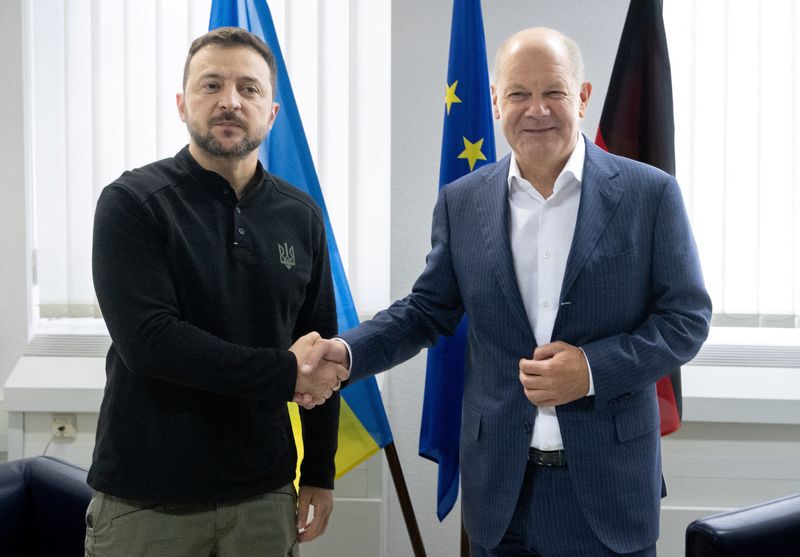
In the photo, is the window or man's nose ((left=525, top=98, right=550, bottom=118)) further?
the window

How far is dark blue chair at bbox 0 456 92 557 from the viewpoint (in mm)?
2105

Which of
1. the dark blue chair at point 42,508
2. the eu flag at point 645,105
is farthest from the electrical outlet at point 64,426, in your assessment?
the eu flag at point 645,105

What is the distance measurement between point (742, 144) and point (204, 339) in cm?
228

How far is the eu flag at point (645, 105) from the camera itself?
241 cm

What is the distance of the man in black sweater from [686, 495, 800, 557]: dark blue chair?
96cm

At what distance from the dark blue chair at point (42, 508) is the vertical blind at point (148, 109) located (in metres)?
1.00

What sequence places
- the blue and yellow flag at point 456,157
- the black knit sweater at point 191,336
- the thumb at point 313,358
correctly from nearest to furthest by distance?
the black knit sweater at point 191,336, the thumb at point 313,358, the blue and yellow flag at point 456,157

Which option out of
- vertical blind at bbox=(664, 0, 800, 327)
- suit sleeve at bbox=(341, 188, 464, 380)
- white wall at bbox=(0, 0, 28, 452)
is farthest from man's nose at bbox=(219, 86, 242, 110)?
vertical blind at bbox=(664, 0, 800, 327)

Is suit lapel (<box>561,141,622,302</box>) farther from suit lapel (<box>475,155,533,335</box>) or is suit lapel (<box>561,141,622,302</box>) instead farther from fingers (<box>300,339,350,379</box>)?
fingers (<box>300,339,350,379</box>)

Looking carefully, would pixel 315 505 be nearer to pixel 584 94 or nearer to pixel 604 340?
pixel 604 340

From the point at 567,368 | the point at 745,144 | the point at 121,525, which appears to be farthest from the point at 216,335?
the point at 745,144

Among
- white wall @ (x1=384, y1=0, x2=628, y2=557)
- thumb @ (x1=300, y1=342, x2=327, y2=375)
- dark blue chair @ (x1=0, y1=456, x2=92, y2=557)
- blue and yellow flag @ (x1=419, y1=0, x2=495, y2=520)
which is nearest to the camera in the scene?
thumb @ (x1=300, y1=342, x2=327, y2=375)

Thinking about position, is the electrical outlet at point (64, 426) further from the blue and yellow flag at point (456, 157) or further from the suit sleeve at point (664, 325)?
the suit sleeve at point (664, 325)

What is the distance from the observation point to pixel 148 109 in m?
3.03
